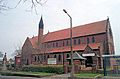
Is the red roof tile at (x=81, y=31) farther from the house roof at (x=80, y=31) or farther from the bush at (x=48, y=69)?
the bush at (x=48, y=69)

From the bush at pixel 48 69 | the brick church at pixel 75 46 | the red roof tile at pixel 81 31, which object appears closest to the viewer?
the bush at pixel 48 69

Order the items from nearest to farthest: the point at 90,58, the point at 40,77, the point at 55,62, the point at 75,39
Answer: the point at 40,77 → the point at 90,58 → the point at 55,62 → the point at 75,39

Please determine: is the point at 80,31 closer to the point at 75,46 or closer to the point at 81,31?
the point at 81,31

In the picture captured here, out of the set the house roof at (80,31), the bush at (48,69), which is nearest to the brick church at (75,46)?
the house roof at (80,31)

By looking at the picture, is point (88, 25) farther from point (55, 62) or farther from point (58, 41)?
point (55, 62)

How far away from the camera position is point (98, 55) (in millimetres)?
44281

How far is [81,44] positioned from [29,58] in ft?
72.4

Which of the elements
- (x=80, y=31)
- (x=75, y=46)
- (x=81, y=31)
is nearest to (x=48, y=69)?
(x=75, y=46)

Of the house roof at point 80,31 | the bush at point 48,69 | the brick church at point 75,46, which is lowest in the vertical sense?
the bush at point 48,69

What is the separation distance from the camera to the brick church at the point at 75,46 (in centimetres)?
4419

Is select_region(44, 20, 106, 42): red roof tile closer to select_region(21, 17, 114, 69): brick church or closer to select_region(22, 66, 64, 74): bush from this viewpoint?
select_region(21, 17, 114, 69): brick church

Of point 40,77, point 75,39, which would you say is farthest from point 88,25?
point 40,77

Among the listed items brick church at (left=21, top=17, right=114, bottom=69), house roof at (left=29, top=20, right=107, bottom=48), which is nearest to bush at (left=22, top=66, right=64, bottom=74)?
brick church at (left=21, top=17, right=114, bottom=69)

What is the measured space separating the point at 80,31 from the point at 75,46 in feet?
19.2
